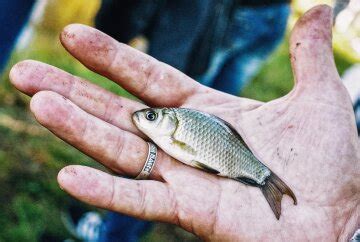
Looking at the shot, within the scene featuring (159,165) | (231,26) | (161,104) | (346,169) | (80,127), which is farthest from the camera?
(231,26)

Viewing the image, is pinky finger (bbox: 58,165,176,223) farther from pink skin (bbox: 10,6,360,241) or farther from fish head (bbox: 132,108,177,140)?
fish head (bbox: 132,108,177,140)

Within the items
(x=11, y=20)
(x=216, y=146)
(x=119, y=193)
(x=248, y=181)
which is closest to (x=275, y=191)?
(x=248, y=181)

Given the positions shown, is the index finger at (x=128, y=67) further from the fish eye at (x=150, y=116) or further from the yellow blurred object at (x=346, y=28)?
the yellow blurred object at (x=346, y=28)

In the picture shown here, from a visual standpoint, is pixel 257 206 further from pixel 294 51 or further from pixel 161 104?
pixel 294 51

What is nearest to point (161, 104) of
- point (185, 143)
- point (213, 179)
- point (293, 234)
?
point (185, 143)

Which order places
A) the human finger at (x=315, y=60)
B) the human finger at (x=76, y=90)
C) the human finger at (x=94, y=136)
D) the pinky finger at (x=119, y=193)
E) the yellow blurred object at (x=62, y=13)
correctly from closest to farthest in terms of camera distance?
the pinky finger at (x=119, y=193), the human finger at (x=94, y=136), the human finger at (x=76, y=90), the human finger at (x=315, y=60), the yellow blurred object at (x=62, y=13)

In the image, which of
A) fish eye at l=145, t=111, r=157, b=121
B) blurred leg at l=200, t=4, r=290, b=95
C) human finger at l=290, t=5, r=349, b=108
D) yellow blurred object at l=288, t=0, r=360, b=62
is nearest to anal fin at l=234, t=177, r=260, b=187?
fish eye at l=145, t=111, r=157, b=121

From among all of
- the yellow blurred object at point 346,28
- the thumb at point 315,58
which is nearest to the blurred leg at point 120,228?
the thumb at point 315,58
